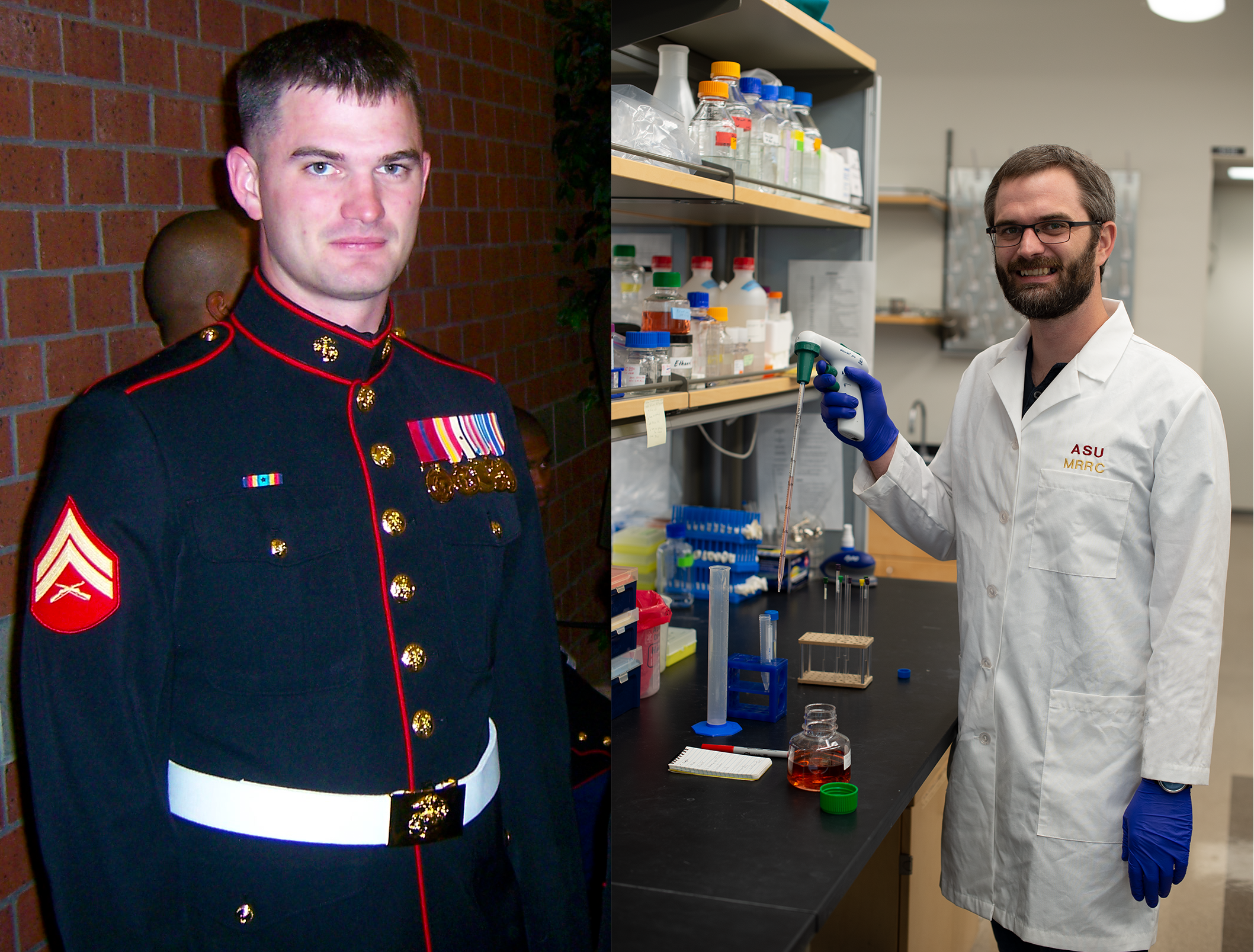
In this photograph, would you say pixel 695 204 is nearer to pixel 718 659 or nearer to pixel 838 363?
pixel 838 363

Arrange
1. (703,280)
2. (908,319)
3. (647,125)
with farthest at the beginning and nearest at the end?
(908,319)
(703,280)
(647,125)

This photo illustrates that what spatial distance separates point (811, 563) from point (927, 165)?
4.00 meters

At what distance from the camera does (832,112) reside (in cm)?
305

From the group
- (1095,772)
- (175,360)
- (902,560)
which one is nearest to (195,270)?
(175,360)

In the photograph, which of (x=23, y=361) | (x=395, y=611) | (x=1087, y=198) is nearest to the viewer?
(x=23, y=361)

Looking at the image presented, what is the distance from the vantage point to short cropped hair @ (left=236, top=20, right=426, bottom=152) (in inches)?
25.3

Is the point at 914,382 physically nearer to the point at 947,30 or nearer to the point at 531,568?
the point at 947,30

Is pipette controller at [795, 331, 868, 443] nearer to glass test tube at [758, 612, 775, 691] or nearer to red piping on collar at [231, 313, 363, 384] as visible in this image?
glass test tube at [758, 612, 775, 691]

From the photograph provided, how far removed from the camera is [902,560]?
15.4ft

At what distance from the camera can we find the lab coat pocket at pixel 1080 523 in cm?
180

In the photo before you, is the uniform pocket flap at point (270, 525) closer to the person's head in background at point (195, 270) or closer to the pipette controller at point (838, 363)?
the person's head in background at point (195, 270)

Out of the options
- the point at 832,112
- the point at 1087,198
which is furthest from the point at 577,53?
the point at 832,112

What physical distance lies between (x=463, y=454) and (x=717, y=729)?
4.08ft

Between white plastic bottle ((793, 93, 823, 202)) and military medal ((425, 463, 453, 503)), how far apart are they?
201cm
